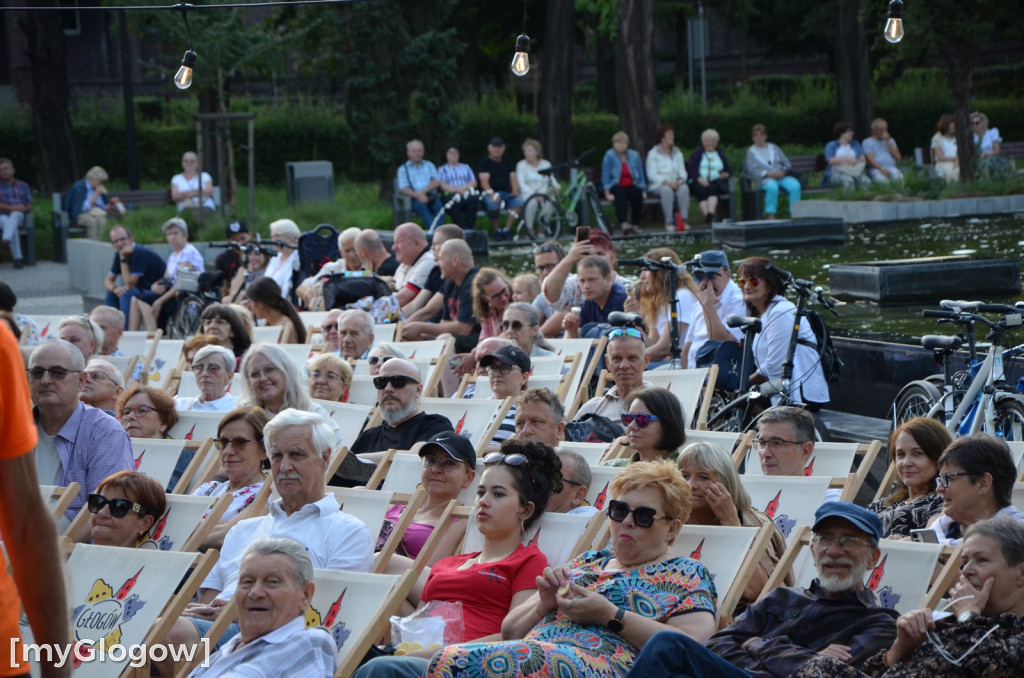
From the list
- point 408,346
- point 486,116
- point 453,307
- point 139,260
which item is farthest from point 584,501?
point 486,116

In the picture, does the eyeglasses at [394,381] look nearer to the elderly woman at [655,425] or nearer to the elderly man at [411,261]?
the elderly woman at [655,425]

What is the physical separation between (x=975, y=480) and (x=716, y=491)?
3.03 ft

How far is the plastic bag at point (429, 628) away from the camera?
484 centimetres

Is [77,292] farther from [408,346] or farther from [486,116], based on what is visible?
[486,116]

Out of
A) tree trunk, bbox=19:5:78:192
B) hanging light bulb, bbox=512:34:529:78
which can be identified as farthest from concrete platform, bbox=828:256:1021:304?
tree trunk, bbox=19:5:78:192

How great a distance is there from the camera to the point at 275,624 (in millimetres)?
4395

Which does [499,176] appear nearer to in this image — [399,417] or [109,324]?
[109,324]

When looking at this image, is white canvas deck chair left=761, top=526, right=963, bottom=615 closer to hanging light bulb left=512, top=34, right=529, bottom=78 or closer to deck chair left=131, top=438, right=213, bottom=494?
deck chair left=131, top=438, right=213, bottom=494

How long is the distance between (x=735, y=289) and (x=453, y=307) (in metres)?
2.39

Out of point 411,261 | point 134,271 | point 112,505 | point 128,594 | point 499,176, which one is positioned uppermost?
point 499,176

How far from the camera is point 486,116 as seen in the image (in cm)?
3200

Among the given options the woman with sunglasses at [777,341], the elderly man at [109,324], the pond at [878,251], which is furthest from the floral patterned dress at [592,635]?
the elderly man at [109,324]

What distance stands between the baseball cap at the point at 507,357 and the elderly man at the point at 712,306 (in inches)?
60.3

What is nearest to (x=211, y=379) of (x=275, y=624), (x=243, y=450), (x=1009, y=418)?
(x=243, y=450)
